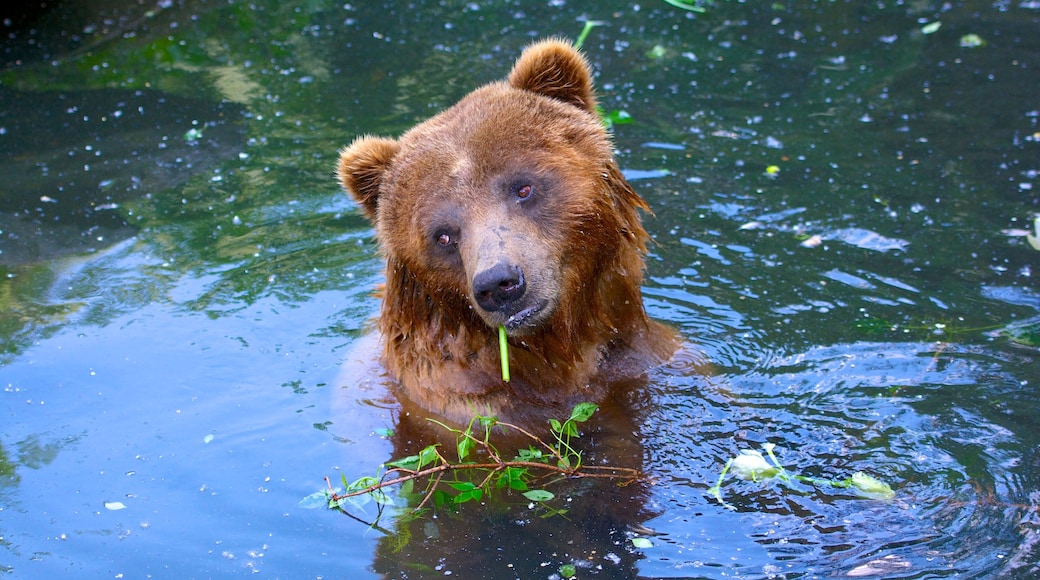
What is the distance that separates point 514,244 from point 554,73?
104 cm

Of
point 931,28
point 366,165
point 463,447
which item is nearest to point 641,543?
point 463,447

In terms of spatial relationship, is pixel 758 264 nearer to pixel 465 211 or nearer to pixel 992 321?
pixel 992 321

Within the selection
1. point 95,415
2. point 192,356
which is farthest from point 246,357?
point 95,415

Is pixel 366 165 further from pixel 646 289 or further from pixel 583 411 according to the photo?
pixel 646 289

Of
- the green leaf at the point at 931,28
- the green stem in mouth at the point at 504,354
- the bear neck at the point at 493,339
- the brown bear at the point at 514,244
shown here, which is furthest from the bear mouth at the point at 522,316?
the green leaf at the point at 931,28

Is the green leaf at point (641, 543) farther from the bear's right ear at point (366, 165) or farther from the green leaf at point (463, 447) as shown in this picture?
the bear's right ear at point (366, 165)

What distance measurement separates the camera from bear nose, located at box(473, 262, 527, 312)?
3998mm

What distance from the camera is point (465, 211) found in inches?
174

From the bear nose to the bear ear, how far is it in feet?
3.74

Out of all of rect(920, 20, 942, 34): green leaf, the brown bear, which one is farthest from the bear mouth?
rect(920, 20, 942, 34): green leaf

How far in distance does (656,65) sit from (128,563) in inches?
257

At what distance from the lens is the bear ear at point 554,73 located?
4816 mm

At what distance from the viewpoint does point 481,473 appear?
4754mm

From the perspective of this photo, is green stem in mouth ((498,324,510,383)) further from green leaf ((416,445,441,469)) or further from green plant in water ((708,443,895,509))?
green plant in water ((708,443,895,509))
